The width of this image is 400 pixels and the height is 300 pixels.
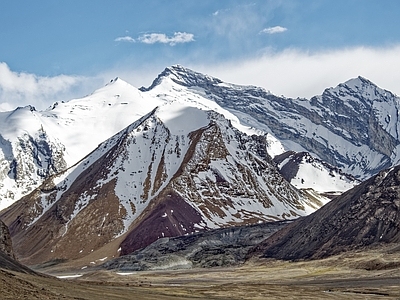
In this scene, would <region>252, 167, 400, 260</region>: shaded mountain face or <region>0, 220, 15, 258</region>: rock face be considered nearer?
<region>0, 220, 15, 258</region>: rock face

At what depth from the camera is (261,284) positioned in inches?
5143

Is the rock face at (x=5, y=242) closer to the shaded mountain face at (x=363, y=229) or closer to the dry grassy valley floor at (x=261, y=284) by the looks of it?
the dry grassy valley floor at (x=261, y=284)

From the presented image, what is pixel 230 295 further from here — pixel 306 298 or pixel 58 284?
pixel 58 284

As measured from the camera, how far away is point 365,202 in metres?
199

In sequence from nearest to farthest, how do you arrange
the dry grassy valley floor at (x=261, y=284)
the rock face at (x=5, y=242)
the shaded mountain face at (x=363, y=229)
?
the dry grassy valley floor at (x=261, y=284) → the rock face at (x=5, y=242) → the shaded mountain face at (x=363, y=229)

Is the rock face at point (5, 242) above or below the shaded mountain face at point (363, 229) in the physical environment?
above

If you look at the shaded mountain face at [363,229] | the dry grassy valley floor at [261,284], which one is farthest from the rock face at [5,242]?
the shaded mountain face at [363,229]

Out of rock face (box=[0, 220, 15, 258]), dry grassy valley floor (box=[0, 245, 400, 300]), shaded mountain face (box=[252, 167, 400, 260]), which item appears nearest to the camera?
dry grassy valley floor (box=[0, 245, 400, 300])

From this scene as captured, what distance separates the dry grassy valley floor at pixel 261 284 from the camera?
2765 inches

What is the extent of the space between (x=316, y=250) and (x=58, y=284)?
125544 millimetres

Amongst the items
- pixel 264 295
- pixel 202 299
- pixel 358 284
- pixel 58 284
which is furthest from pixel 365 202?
pixel 58 284

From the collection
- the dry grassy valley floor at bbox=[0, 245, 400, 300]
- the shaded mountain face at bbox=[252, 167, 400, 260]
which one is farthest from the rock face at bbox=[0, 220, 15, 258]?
the shaded mountain face at bbox=[252, 167, 400, 260]

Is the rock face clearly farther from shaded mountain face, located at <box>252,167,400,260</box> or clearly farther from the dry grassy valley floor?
shaded mountain face, located at <box>252,167,400,260</box>

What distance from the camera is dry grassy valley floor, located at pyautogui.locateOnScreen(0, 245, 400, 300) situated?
7024 centimetres
